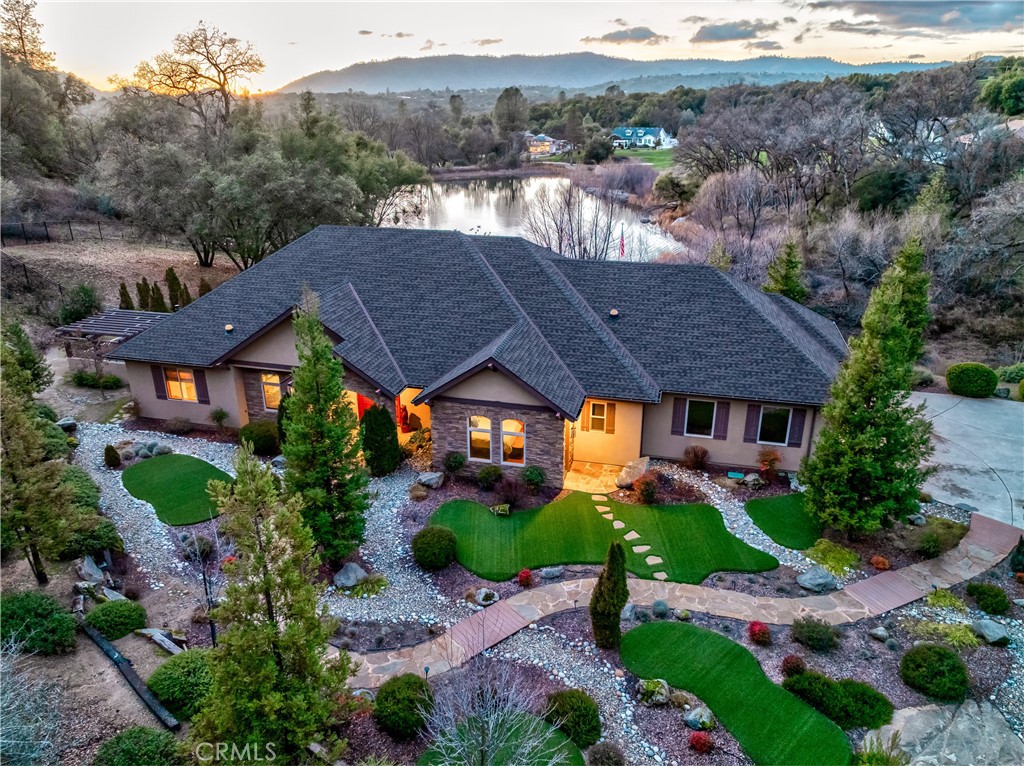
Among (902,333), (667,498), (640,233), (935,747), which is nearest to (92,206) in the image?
(640,233)

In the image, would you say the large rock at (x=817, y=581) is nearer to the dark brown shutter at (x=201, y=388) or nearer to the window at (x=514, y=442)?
the window at (x=514, y=442)

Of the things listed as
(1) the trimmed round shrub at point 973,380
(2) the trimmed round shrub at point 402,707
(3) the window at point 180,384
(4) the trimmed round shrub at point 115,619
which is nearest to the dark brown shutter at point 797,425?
(1) the trimmed round shrub at point 973,380

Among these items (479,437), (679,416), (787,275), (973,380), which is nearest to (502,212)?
(787,275)

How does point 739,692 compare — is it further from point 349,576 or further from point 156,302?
point 156,302

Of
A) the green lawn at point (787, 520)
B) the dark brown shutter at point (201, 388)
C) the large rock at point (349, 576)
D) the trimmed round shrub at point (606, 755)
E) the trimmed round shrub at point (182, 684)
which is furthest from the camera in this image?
the dark brown shutter at point (201, 388)

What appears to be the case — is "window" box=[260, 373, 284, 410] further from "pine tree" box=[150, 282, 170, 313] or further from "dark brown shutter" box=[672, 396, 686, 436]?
"dark brown shutter" box=[672, 396, 686, 436]

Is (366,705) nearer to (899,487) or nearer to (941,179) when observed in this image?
(899,487)
